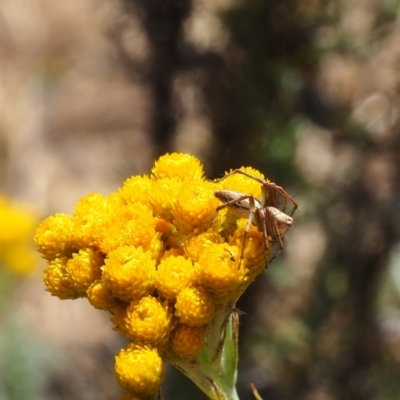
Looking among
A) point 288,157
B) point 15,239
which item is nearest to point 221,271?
point 288,157

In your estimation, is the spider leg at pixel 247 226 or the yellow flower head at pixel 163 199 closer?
the spider leg at pixel 247 226

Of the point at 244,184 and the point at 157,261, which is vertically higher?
the point at 244,184

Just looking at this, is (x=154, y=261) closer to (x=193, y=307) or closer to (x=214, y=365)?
(x=193, y=307)

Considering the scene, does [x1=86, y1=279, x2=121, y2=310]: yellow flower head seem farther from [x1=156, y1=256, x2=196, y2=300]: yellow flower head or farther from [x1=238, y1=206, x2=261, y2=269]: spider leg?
[x1=238, y1=206, x2=261, y2=269]: spider leg

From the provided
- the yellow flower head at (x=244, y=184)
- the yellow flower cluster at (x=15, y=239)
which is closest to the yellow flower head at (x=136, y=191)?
the yellow flower head at (x=244, y=184)

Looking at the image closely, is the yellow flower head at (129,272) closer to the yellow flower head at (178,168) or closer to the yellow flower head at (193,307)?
the yellow flower head at (193,307)

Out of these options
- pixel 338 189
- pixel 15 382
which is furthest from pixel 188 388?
pixel 338 189

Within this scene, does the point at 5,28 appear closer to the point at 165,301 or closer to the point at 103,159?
the point at 103,159
